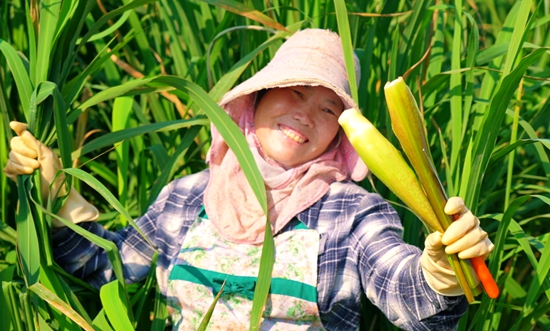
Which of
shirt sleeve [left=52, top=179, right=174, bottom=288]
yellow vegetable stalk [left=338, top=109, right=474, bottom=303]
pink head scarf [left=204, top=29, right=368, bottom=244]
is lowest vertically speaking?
shirt sleeve [left=52, top=179, right=174, bottom=288]

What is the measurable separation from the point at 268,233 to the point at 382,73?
710 millimetres

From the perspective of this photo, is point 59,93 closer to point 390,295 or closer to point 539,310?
point 390,295

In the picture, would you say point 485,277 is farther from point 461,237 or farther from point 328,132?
point 328,132

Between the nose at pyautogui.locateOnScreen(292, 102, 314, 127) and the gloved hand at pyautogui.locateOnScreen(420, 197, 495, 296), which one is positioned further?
the nose at pyautogui.locateOnScreen(292, 102, 314, 127)

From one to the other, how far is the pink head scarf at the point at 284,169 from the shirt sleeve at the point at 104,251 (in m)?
0.15

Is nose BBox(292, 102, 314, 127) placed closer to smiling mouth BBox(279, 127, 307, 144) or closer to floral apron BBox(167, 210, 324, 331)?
smiling mouth BBox(279, 127, 307, 144)

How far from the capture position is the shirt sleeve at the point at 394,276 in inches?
54.0

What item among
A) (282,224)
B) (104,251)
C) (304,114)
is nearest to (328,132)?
(304,114)

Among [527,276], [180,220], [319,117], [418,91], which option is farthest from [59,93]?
[527,276]

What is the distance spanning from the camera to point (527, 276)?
2020mm

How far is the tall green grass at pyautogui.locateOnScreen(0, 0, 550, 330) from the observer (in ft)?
4.81

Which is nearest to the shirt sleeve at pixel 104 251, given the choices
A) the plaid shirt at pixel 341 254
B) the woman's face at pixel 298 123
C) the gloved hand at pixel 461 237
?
the plaid shirt at pixel 341 254

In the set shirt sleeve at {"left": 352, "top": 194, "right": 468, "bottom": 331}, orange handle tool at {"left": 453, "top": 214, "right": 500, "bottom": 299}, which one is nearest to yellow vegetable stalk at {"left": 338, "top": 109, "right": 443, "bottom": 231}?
orange handle tool at {"left": 453, "top": 214, "right": 500, "bottom": 299}

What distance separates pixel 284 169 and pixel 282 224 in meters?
0.12
